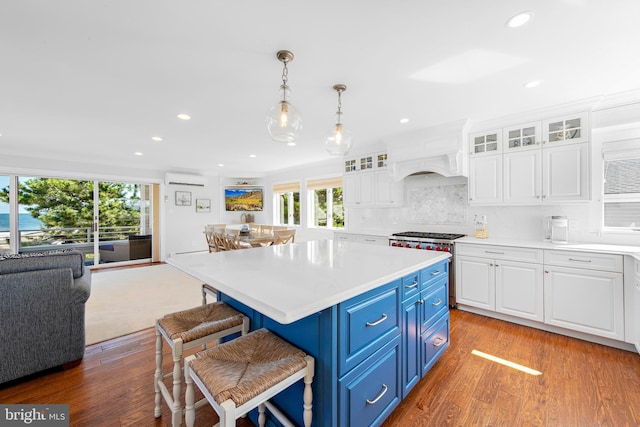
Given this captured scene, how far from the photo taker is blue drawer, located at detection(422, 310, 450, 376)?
6.18 ft

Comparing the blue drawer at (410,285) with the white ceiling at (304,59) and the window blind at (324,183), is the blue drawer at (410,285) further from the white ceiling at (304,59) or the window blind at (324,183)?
the window blind at (324,183)

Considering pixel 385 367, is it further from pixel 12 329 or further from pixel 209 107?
pixel 209 107

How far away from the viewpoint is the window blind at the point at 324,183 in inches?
227

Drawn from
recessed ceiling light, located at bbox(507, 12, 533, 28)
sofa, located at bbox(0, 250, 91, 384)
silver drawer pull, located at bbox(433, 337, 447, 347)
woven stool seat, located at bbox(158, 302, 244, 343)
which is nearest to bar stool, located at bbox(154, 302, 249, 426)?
woven stool seat, located at bbox(158, 302, 244, 343)

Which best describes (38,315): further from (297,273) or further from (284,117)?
(284,117)

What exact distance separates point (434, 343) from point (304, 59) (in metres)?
2.39

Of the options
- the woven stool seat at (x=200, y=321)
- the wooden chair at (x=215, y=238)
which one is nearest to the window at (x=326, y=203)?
the wooden chair at (x=215, y=238)

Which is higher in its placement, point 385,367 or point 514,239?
point 514,239

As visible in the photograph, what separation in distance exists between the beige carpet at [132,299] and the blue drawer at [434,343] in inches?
111

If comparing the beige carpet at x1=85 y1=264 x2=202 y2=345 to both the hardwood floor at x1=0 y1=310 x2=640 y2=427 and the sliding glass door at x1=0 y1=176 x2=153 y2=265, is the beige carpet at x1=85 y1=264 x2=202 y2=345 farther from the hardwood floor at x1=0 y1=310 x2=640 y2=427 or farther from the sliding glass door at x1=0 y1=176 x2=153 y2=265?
the sliding glass door at x1=0 y1=176 x2=153 y2=265

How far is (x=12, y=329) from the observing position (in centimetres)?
186

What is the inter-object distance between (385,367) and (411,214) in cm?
318

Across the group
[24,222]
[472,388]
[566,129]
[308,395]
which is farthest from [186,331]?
[24,222]

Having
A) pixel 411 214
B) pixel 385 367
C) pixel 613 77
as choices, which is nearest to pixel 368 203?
pixel 411 214
